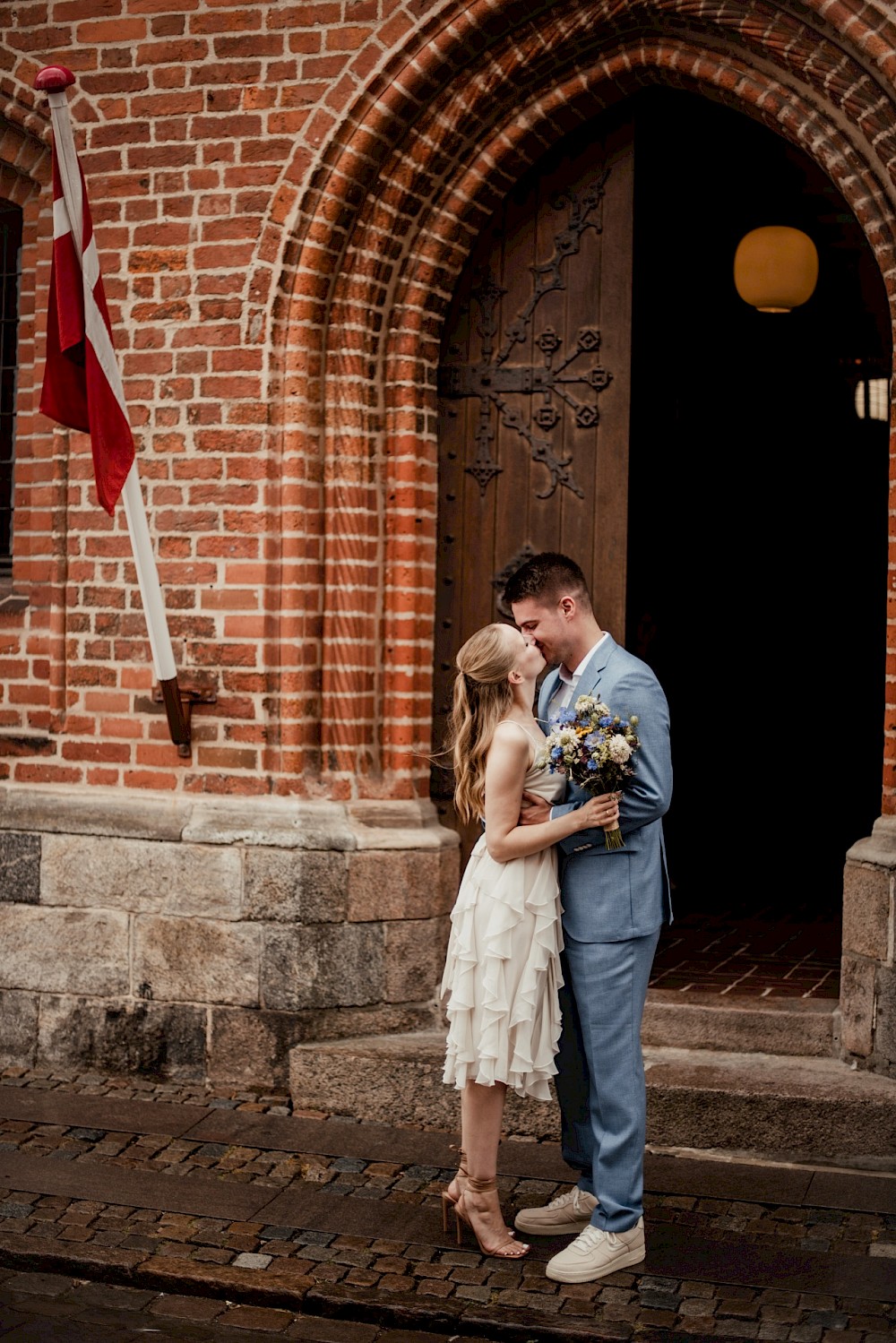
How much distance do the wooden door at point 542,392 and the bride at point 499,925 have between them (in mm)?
1782

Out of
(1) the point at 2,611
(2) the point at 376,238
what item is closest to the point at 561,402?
(2) the point at 376,238

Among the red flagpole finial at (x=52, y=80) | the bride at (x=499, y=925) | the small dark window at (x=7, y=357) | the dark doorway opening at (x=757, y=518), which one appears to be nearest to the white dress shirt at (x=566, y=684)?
the bride at (x=499, y=925)

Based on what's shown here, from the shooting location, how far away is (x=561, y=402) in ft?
20.7

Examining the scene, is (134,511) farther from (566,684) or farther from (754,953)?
(754,953)

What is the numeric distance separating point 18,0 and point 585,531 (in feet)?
10.5

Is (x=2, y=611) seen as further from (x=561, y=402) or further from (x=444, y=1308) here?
(x=444, y=1308)

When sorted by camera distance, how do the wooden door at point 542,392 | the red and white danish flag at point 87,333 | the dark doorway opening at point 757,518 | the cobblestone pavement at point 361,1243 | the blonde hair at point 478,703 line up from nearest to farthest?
the cobblestone pavement at point 361,1243 < the blonde hair at point 478,703 < the red and white danish flag at point 87,333 < the wooden door at point 542,392 < the dark doorway opening at point 757,518

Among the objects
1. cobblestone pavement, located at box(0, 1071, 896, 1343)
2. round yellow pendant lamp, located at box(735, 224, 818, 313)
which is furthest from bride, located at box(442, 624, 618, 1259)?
round yellow pendant lamp, located at box(735, 224, 818, 313)

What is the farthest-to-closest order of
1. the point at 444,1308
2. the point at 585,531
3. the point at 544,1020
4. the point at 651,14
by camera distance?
the point at 585,531 < the point at 651,14 < the point at 544,1020 < the point at 444,1308

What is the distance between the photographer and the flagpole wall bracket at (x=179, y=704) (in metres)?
6.07

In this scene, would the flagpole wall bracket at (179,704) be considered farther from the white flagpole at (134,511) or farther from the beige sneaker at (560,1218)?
the beige sneaker at (560,1218)

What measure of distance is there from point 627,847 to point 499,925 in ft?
1.38

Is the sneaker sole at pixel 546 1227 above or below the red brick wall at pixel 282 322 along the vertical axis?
below

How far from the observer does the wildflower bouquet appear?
4.17 meters
